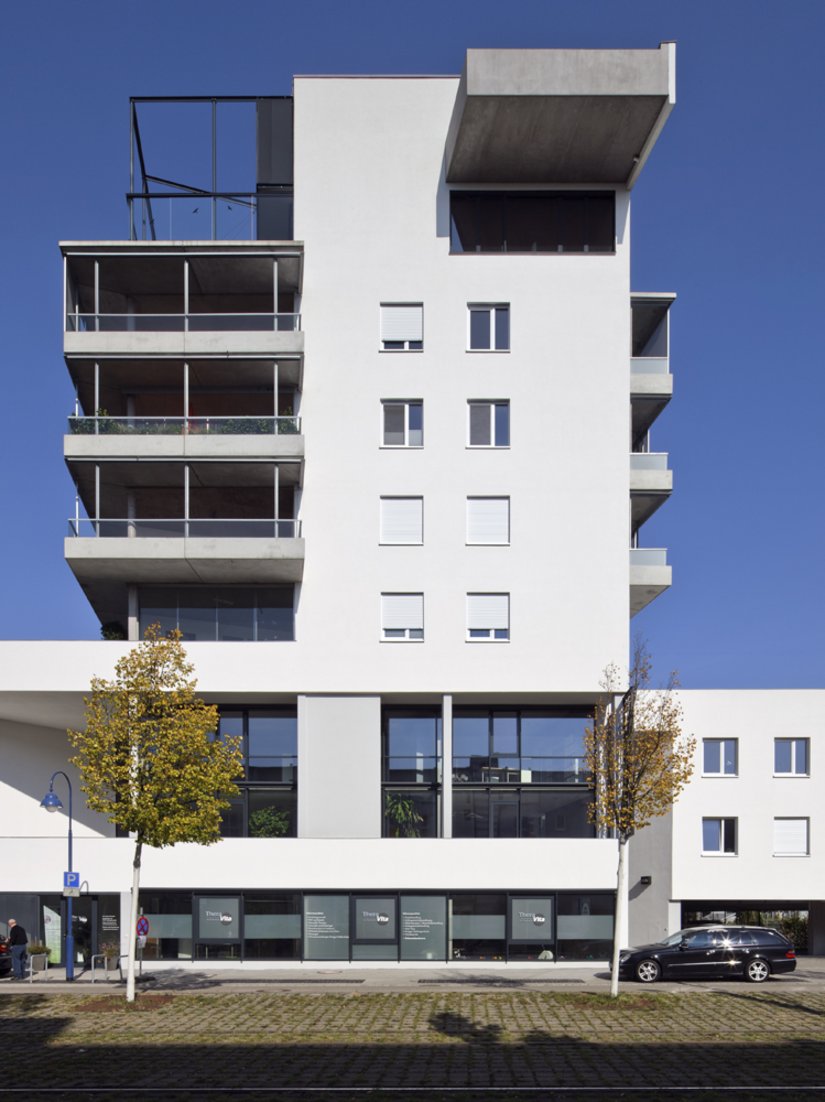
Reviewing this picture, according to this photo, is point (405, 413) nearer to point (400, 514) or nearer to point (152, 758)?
point (400, 514)

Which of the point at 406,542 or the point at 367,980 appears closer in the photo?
the point at 367,980

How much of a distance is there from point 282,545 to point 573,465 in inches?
351

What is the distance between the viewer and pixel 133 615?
36188 mm

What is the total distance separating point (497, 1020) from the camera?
23.8 m

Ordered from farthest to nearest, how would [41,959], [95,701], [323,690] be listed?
[323,690] < [41,959] < [95,701]

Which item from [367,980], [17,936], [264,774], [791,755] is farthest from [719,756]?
[17,936]

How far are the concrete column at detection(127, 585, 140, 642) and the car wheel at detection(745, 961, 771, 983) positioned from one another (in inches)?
754

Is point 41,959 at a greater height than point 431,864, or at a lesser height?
lesser

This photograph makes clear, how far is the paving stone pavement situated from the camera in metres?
17.5

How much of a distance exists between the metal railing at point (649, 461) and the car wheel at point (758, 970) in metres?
14.5

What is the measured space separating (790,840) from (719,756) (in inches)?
130

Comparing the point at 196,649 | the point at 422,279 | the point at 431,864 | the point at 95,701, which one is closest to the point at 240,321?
the point at 422,279

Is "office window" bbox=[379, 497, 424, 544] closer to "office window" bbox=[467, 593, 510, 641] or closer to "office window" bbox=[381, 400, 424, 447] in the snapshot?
"office window" bbox=[381, 400, 424, 447]

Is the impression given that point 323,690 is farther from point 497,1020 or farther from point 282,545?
point 497,1020
